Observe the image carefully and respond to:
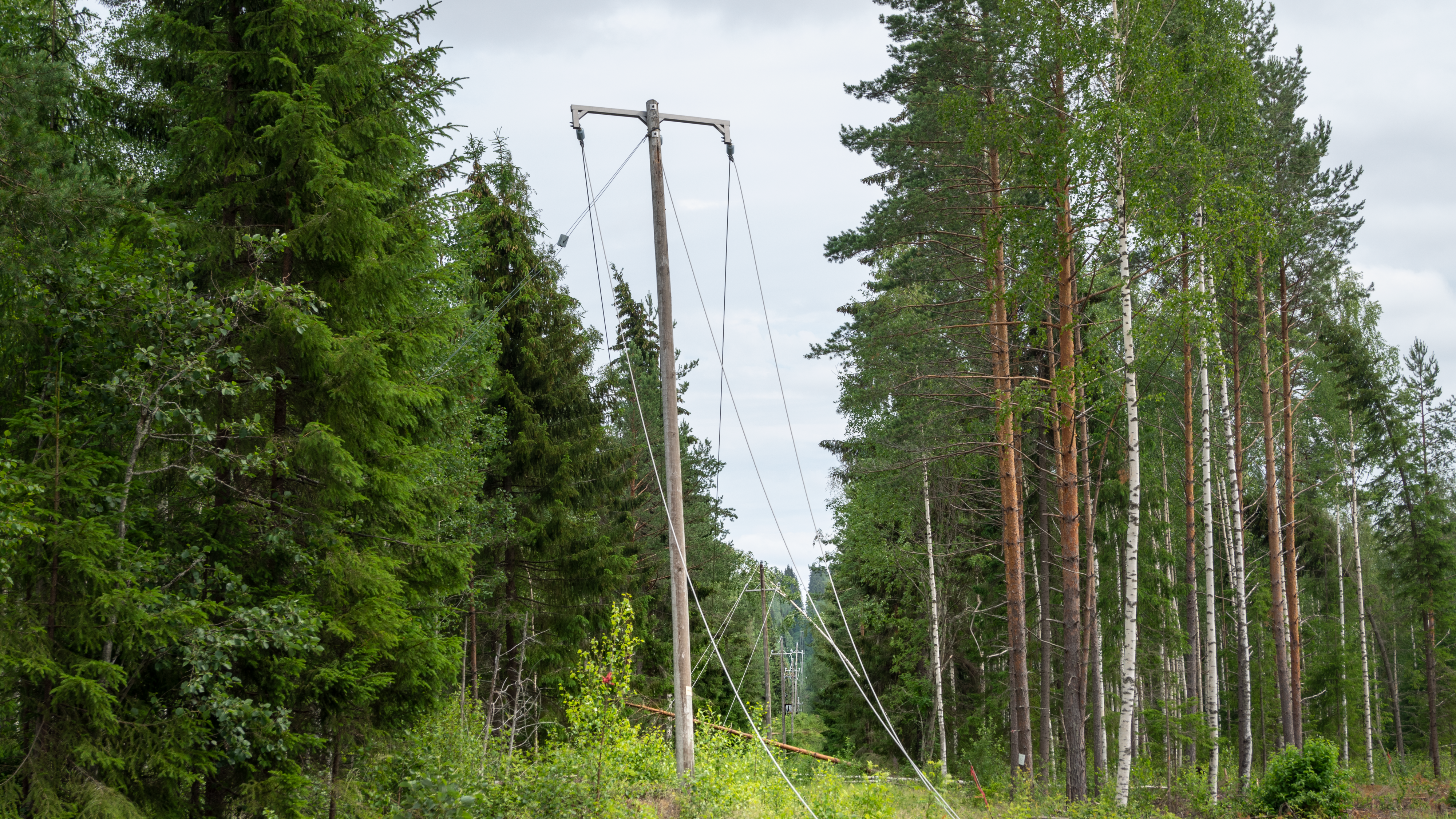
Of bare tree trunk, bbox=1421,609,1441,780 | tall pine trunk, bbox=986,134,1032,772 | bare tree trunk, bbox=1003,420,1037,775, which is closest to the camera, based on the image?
tall pine trunk, bbox=986,134,1032,772

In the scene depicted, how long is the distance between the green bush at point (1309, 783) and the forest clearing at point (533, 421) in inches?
2.2

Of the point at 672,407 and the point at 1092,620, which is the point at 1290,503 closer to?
the point at 1092,620

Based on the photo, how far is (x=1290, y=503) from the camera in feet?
61.6

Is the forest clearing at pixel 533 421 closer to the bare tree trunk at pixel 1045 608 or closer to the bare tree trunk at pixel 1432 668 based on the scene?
the bare tree trunk at pixel 1045 608

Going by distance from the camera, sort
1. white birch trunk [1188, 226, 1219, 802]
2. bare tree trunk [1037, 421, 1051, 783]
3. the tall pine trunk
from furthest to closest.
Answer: bare tree trunk [1037, 421, 1051, 783], white birch trunk [1188, 226, 1219, 802], the tall pine trunk

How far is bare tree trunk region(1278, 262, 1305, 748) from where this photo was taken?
18031 millimetres

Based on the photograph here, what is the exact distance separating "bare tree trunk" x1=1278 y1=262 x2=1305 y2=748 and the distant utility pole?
13292 mm

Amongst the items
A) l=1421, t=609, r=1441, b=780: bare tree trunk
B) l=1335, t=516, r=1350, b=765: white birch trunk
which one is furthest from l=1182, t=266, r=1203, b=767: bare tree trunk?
l=1335, t=516, r=1350, b=765: white birch trunk

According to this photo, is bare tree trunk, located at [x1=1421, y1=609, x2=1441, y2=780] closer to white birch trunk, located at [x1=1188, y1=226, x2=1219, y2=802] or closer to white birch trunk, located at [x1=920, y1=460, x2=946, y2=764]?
white birch trunk, located at [x1=1188, y1=226, x2=1219, y2=802]

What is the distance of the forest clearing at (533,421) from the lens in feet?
22.0

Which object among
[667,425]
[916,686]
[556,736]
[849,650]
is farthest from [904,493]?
[667,425]

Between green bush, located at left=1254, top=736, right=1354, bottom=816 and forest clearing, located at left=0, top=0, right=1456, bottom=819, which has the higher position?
forest clearing, located at left=0, top=0, right=1456, bottom=819

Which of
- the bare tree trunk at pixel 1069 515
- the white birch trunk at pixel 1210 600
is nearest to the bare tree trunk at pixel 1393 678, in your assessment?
the white birch trunk at pixel 1210 600

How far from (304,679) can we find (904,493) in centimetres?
1534
